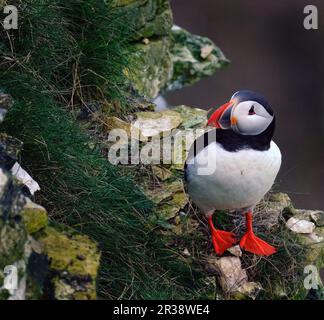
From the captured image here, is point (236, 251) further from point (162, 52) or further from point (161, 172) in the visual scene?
point (162, 52)

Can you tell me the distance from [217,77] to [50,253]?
7875 mm

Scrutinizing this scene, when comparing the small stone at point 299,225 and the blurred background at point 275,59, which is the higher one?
the blurred background at point 275,59

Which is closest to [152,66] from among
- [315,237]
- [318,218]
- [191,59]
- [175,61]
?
[175,61]

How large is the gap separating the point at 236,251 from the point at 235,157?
571 mm

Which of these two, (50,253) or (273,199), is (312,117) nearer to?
(273,199)

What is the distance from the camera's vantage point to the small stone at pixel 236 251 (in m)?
3.78

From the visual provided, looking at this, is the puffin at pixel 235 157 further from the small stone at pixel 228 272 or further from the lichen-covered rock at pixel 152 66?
the lichen-covered rock at pixel 152 66

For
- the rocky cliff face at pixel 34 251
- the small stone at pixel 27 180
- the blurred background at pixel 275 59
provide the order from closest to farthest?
the rocky cliff face at pixel 34 251, the small stone at pixel 27 180, the blurred background at pixel 275 59

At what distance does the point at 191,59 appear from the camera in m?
6.28

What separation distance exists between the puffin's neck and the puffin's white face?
24 millimetres

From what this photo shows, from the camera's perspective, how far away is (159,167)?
4066 millimetres

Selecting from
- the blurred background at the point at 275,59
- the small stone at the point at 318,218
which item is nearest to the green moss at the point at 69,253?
the small stone at the point at 318,218

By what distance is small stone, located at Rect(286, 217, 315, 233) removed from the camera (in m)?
4.12

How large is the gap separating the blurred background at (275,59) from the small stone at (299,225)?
5.87 metres
